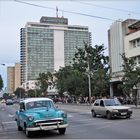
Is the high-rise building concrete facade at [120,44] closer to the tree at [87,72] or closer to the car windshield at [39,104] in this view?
the tree at [87,72]

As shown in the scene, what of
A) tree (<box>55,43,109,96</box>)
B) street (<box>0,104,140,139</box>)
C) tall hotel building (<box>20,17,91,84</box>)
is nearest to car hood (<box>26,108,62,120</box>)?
street (<box>0,104,140,139</box>)

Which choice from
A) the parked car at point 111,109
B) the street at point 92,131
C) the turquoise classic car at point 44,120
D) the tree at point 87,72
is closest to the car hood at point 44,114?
the turquoise classic car at point 44,120

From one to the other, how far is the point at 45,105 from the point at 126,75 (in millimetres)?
35474

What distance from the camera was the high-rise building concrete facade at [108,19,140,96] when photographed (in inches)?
2724

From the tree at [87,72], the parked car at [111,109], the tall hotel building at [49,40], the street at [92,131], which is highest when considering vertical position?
the tall hotel building at [49,40]

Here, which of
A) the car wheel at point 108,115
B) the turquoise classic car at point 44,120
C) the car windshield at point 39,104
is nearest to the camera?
the turquoise classic car at point 44,120

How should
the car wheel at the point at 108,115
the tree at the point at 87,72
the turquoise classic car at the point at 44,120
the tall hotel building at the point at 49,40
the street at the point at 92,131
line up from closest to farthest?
the street at the point at 92,131
the turquoise classic car at the point at 44,120
the car wheel at the point at 108,115
the tree at the point at 87,72
the tall hotel building at the point at 49,40

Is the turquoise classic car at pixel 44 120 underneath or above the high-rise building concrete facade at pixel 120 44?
underneath

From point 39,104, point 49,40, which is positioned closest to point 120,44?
point 49,40

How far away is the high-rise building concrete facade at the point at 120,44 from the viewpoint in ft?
227

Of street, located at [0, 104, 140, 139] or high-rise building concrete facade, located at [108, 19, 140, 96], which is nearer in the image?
street, located at [0, 104, 140, 139]

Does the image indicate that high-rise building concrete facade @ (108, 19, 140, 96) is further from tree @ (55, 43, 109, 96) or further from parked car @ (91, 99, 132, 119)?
parked car @ (91, 99, 132, 119)

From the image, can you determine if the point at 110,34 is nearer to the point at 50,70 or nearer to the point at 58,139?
the point at 50,70

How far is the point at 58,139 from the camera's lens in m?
16.0
